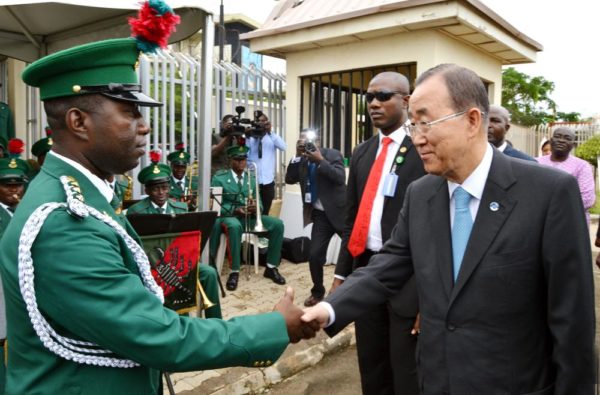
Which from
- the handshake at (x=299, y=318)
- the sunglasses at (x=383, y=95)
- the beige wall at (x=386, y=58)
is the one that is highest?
the beige wall at (x=386, y=58)

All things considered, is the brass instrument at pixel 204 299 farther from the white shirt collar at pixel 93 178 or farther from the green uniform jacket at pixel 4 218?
the white shirt collar at pixel 93 178

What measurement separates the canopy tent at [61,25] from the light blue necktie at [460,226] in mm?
2678

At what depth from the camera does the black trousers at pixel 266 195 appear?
7.69 meters

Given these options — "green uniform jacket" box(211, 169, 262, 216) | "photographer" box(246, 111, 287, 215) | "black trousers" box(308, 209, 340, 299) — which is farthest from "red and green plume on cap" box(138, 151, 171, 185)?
"photographer" box(246, 111, 287, 215)

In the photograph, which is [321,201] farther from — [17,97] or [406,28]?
[17,97]

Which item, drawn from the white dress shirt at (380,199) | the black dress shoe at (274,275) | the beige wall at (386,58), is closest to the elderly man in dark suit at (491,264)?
the white dress shirt at (380,199)

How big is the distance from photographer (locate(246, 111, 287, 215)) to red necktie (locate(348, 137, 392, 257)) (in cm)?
454

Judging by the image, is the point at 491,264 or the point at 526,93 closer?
the point at 491,264

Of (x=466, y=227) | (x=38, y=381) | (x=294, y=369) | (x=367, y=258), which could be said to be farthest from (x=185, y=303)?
(x=466, y=227)

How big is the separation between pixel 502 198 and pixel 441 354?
2.03 feet

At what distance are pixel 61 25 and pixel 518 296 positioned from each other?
4.87 metres

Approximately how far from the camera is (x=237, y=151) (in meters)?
7.15

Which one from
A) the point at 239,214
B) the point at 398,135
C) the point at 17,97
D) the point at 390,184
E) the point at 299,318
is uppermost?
the point at 17,97

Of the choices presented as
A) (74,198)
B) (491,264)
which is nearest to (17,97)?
(74,198)
